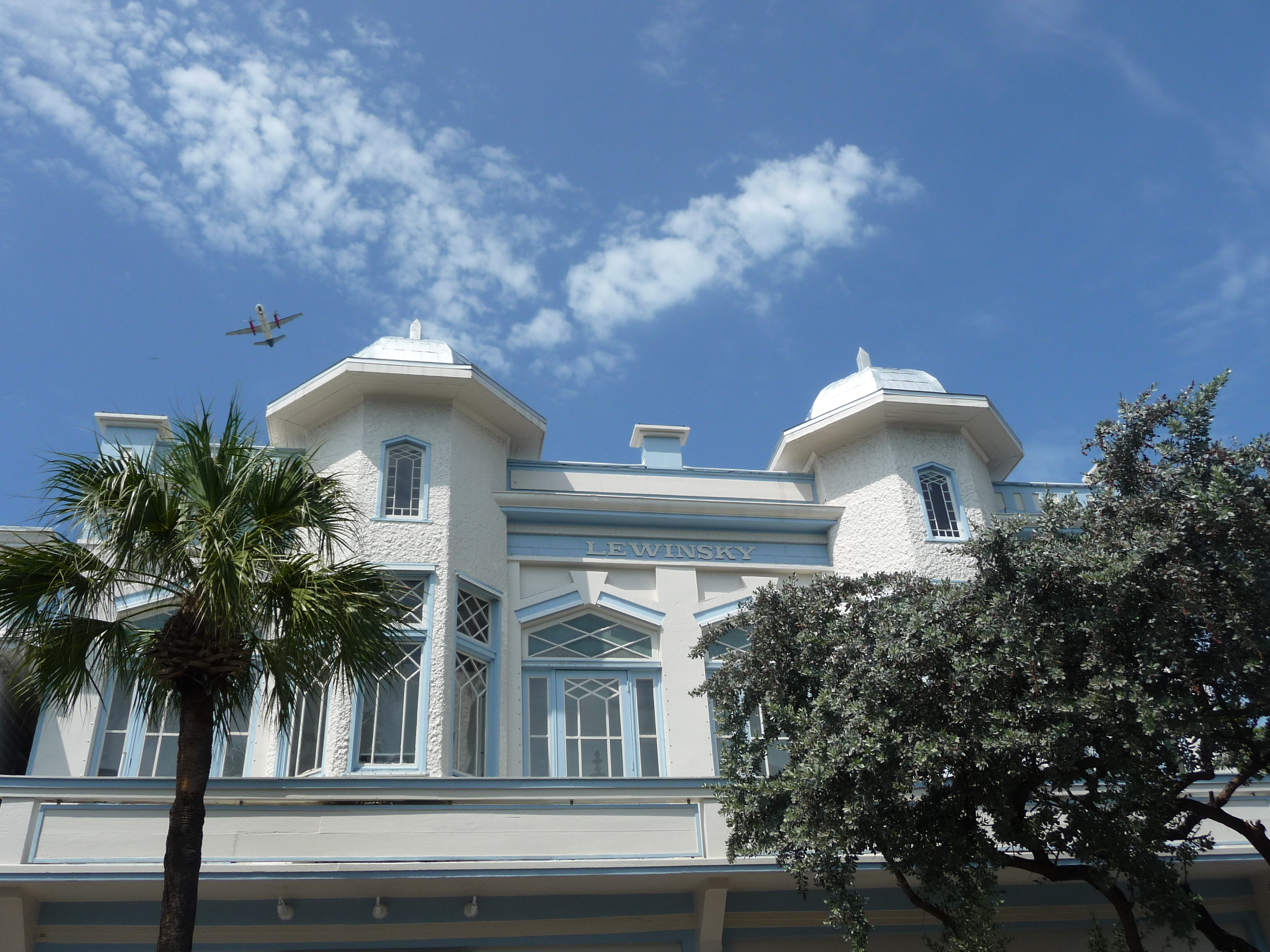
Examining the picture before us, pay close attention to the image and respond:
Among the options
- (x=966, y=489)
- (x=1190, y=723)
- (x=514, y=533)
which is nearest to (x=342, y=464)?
(x=514, y=533)

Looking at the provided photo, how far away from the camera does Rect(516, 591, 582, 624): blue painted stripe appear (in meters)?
15.5

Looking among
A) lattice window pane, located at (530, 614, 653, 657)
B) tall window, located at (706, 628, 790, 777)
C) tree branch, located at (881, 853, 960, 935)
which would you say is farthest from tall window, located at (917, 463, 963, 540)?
tree branch, located at (881, 853, 960, 935)

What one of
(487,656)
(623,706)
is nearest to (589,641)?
(623,706)

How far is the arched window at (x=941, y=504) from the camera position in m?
16.6

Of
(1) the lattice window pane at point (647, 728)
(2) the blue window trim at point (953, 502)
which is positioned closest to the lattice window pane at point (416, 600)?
(1) the lattice window pane at point (647, 728)

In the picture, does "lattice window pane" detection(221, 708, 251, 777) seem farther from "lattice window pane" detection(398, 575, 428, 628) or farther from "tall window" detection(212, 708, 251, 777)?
"lattice window pane" detection(398, 575, 428, 628)

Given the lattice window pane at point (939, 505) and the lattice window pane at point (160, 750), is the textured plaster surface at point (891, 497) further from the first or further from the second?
the lattice window pane at point (160, 750)

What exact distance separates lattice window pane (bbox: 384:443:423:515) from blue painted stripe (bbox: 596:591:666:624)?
2.86 metres

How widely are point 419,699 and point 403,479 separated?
3.32 m

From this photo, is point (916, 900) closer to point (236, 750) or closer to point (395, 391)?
point (236, 750)

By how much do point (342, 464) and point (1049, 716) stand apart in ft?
32.6

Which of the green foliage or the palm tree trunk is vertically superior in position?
the green foliage

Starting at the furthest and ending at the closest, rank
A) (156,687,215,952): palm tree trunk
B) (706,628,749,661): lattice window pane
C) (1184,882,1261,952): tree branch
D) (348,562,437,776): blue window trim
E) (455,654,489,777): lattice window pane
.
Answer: (706,628,749,661): lattice window pane → (455,654,489,777): lattice window pane → (348,562,437,776): blue window trim → (1184,882,1261,952): tree branch → (156,687,215,952): palm tree trunk

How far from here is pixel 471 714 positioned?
14375mm
